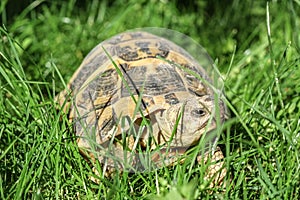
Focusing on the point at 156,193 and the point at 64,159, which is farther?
the point at 64,159

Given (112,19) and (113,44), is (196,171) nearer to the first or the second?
(113,44)

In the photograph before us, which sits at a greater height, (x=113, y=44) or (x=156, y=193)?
(x=113, y=44)

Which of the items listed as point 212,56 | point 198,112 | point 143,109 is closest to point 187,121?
point 198,112

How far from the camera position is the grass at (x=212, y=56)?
167cm

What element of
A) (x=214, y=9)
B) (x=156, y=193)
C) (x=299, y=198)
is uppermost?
(x=214, y=9)

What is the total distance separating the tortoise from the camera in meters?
1.73

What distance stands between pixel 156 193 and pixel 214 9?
204 centimetres

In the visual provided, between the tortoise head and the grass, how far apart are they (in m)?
0.08

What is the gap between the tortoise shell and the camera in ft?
5.75

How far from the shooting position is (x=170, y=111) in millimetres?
1812

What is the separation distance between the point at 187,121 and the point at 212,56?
117cm

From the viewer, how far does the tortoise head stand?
1756 millimetres

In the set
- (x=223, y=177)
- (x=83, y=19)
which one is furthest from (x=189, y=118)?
(x=83, y=19)

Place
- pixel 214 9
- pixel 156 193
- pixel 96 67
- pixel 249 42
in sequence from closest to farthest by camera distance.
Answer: pixel 156 193
pixel 96 67
pixel 249 42
pixel 214 9
